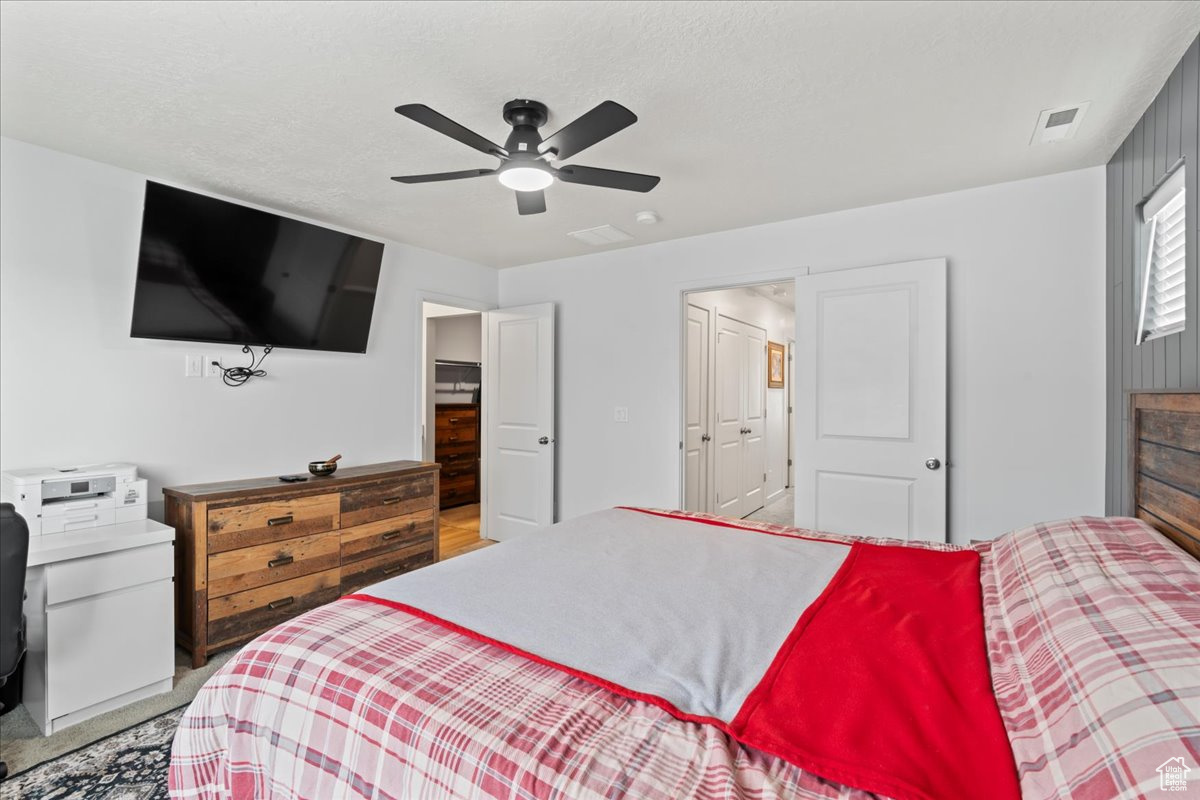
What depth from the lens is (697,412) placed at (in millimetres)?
4605

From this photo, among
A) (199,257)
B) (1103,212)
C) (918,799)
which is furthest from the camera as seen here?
(199,257)

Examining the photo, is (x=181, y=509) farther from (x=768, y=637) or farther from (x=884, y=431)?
(x=884, y=431)

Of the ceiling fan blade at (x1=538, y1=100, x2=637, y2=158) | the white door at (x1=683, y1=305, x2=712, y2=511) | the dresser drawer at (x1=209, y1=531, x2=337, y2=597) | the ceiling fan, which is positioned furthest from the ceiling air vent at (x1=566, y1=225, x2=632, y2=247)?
the dresser drawer at (x1=209, y1=531, x2=337, y2=597)

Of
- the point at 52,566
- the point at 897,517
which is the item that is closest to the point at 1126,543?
the point at 897,517

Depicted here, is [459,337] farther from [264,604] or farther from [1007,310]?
[1007,310]

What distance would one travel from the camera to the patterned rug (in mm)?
1796

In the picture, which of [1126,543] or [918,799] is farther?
[1126,543]

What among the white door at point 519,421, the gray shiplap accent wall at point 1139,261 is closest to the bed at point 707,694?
the gray shiplap accent wall at point 1139,261

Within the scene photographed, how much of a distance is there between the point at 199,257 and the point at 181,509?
1.28 m

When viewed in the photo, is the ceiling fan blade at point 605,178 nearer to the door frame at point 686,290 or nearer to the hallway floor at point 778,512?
the door frame at point 686,290

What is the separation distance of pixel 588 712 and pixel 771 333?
6027mm

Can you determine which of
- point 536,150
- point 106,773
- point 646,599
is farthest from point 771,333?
point 106,773

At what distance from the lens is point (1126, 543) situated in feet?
4.57

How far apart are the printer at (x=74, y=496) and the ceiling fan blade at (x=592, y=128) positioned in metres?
2.39
